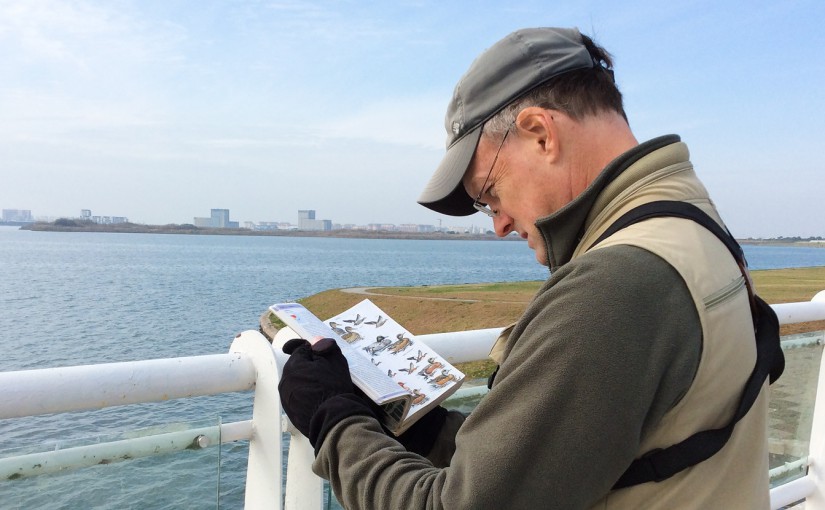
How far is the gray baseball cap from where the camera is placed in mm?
1350

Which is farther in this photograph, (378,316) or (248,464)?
(248,464)

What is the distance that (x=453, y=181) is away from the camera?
1536 millimetres

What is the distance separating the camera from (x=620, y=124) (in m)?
1.38

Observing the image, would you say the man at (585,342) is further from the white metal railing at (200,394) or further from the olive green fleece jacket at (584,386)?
the white metal railing at (200,394)

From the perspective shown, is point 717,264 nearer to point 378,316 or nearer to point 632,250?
point 632,250

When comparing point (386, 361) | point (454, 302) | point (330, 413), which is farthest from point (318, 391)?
point (454, 302)

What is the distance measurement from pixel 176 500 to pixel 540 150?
1563mm

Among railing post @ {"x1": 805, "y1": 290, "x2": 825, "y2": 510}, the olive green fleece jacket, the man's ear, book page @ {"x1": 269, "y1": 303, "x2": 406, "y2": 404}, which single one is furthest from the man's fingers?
railing post @ {"x1": 805, "y1": 290, "x2": 825, "y2": 510}

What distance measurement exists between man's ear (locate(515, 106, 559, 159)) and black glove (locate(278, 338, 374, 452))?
675 millimetres

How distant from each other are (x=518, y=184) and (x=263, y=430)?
1.21m

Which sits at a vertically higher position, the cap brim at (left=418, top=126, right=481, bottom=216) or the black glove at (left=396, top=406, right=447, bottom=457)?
the cap brim at (left=418, top=126, right=481, bottom=216)

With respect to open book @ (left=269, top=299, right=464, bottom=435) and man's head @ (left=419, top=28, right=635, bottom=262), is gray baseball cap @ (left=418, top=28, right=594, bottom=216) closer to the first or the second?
A: man's head @ (left=419, top=28, right=635, bottom=262)

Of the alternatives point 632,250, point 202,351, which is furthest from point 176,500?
point 202,351

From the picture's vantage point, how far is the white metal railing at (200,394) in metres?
1.66
